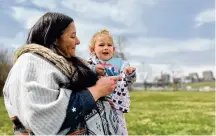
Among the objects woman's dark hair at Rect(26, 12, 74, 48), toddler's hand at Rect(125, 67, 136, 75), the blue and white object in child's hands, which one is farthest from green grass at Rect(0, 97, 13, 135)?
woman's dark hair at Rect(26, 12, 74, 48)

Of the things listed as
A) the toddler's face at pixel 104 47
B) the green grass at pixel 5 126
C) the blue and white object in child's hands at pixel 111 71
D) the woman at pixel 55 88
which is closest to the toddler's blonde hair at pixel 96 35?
the toddler's face at pixel 104 47

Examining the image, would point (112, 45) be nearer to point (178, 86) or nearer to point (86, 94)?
point (86, 94)

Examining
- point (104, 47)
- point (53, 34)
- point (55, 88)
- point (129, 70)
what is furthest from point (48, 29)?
point (104, 47)

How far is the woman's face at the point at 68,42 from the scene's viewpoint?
1.87 m

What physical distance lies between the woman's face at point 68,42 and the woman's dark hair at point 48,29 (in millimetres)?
23

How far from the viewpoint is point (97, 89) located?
1838 mm

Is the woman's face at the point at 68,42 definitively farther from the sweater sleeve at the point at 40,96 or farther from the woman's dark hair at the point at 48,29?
the sweater sleeve at the point at 40,96

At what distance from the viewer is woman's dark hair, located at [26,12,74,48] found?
183 centimetres

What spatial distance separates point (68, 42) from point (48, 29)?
0.12 metres

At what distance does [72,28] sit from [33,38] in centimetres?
21

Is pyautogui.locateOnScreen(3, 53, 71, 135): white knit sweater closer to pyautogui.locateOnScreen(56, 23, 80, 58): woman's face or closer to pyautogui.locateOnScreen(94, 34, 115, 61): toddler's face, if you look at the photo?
pyautogui.locateOnScreen(56, 23, 80, 58): woman's face

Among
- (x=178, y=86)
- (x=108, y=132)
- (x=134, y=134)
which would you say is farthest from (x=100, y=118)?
(x=178, y=86)

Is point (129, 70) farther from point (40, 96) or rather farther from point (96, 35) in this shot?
point (40, 96)

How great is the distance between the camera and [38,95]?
1696mm
